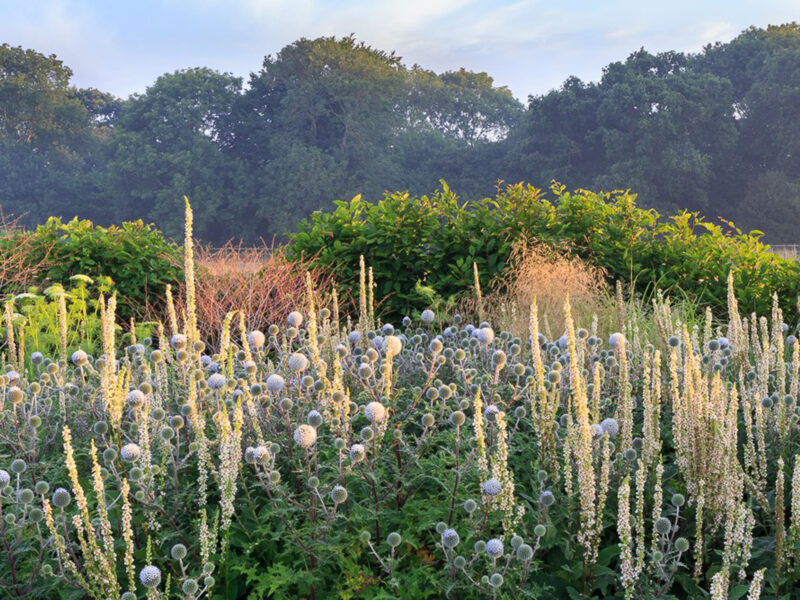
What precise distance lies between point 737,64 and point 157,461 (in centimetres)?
4886

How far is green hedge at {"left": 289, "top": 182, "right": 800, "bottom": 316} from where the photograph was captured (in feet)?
30.5

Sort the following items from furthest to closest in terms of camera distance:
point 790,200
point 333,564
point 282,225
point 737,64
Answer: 1. point 737,64
2. point 282,225
3. point 790,200
4. point 333,564

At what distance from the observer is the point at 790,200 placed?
37.2m

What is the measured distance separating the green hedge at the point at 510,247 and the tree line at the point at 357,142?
93.5ft

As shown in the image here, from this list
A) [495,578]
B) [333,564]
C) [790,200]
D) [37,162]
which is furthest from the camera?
[37,162]

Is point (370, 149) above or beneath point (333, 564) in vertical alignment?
above

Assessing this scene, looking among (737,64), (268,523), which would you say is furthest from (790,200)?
(268,523)

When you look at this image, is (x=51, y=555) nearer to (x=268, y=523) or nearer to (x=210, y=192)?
(x=268, y=523)

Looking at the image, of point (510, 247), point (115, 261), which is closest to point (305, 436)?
point (510, 247)

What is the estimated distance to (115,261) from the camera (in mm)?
10305

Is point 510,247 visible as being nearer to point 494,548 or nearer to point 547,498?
point 547,498

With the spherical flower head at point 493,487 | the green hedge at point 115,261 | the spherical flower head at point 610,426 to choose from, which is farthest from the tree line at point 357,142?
the spherical flower head at point 493,487

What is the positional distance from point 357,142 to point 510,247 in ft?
124

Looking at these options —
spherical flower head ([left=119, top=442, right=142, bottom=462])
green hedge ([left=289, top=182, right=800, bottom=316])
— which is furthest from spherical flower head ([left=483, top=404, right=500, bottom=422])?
green hedge ([left=289, top=182, right=800, bottom=316])
